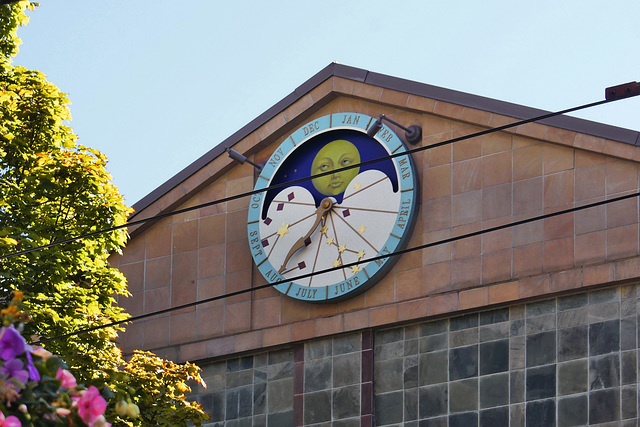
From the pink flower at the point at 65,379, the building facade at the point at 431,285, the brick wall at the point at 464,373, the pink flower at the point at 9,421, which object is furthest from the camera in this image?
the building facade at the point at 431,285

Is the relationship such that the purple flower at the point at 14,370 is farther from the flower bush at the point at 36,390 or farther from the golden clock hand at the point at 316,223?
the golden clock hand at the point at 316,223

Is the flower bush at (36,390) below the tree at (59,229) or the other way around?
below

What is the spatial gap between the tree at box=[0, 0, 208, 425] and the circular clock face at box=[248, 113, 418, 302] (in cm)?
450

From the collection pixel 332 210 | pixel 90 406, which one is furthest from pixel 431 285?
pixel 90 406

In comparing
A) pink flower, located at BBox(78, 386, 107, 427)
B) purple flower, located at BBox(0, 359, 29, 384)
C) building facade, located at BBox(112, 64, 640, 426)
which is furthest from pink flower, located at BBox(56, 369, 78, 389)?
building facade, located at BBox(112, 64, 640, 426)

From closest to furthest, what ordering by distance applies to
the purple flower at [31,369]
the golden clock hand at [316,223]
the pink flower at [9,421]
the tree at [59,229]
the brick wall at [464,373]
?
1. the pink flower at [9,421]
2. the purple flower at [31,369]
3. the tree at [59,229]
4. the brick wall at [464,373]
5. the golden clock hand at [316,223]

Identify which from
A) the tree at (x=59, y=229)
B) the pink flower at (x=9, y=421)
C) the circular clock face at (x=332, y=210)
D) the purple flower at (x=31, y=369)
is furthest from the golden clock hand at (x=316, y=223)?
the pink flower at (x=9, y=421)

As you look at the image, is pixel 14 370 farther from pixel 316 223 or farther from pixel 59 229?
pixel 316 223

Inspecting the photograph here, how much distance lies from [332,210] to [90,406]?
755 inches

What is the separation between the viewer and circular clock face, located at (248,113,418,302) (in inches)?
1164

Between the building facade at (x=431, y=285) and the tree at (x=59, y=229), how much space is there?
2.91m

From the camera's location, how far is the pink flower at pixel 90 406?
11.4 metres

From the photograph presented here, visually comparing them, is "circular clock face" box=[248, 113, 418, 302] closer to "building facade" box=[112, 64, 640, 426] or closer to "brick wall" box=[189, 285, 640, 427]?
"building facade" box=[112, 64, 640, 426]

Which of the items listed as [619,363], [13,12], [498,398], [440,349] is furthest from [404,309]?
[13,12]
